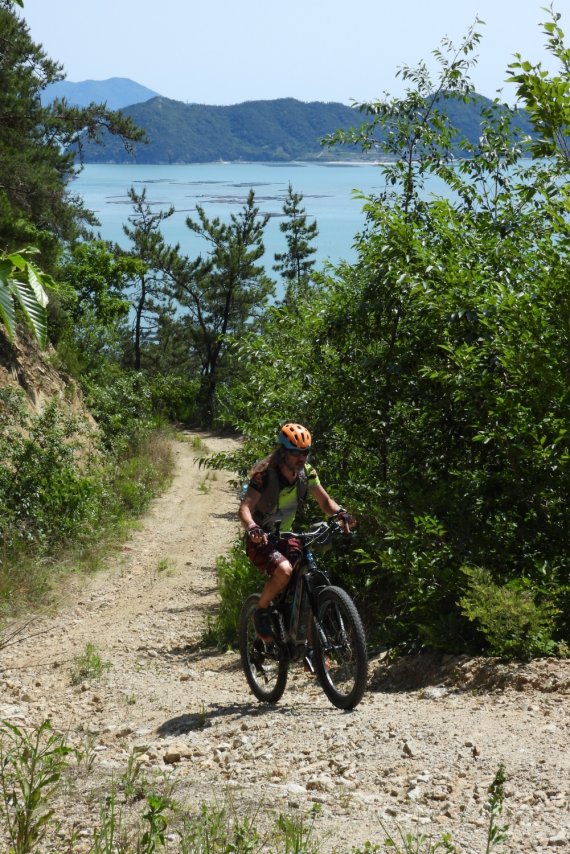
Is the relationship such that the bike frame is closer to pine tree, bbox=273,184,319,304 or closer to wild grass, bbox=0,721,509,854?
wild grass, bbox=0,721,509,854

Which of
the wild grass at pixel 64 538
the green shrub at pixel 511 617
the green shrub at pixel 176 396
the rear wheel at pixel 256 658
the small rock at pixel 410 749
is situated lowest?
the green shrub at pixel 176 396

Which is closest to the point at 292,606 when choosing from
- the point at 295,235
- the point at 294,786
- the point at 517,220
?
the point at 294,786

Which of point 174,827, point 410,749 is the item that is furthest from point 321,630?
point 174,827

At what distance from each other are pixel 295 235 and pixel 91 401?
3849cm

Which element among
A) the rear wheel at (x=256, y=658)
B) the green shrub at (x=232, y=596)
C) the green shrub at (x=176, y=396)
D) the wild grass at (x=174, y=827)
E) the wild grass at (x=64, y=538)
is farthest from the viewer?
the green shrub at (x=176, y=396)

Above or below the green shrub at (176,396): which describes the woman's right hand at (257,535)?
above

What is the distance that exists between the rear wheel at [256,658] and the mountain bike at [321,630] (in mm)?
18

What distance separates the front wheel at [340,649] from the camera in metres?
6.27

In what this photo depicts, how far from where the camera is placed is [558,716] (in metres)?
5.85

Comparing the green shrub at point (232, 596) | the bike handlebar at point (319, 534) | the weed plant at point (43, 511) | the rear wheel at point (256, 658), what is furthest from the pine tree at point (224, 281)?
the bike handlebar at point (319, 534)

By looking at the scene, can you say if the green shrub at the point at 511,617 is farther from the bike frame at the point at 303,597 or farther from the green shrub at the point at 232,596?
the green shrub at the point at 232,596

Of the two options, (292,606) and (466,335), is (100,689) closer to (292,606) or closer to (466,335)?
(292,606)

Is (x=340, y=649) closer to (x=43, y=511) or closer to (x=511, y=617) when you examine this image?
(x=511, y=617)

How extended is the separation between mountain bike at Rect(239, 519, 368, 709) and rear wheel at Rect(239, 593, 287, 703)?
0.02 m
